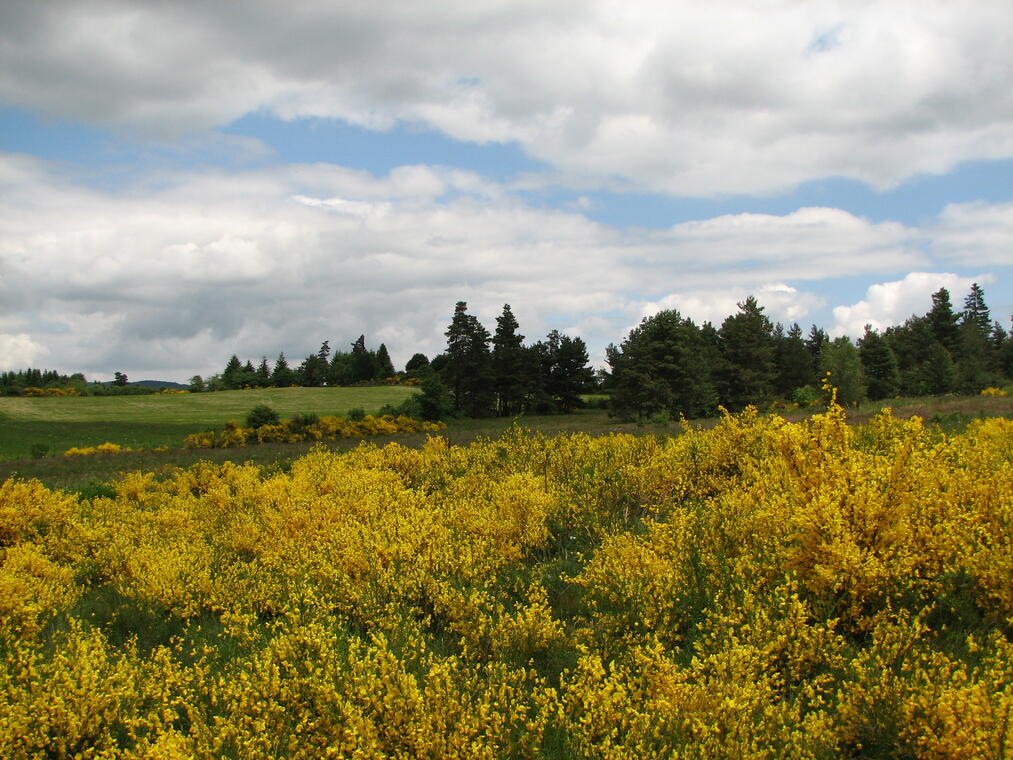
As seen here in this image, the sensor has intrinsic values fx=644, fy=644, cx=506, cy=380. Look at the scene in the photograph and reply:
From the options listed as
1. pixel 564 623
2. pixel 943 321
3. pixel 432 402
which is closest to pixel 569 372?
pixel 432 402

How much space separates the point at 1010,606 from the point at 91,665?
567 centimetres

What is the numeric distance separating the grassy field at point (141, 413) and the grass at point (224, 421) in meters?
0.07

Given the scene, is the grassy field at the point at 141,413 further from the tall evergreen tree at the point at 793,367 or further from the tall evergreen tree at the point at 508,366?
the tall evergreen tree at the point at 793,367

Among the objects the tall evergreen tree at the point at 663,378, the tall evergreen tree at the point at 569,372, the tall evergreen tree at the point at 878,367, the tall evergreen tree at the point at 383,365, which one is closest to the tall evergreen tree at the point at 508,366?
the tall evergreen tree at the point at 569,372

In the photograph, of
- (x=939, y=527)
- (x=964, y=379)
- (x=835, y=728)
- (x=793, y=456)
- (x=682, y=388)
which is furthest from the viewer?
(x=964, y=379)

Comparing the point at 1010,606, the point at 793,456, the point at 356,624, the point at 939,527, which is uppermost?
the point at 793,456

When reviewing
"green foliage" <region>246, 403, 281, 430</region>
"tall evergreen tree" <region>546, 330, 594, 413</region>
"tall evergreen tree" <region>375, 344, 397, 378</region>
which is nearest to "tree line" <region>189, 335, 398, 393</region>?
"tall evergreen tree" <region>375, 344, 397, 378</region>

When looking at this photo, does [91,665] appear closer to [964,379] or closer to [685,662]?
[685,662]

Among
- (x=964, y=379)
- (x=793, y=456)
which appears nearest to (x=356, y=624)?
(x=793, y=456)

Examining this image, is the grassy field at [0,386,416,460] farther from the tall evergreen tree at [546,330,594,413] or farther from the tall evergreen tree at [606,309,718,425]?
the tall evergreen tree at [606,309,718,425]

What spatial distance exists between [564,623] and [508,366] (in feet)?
187

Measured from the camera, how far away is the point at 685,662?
4074 mm

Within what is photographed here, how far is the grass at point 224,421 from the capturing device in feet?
56.3

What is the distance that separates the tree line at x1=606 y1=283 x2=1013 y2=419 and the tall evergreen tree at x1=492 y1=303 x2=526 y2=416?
969 cm
